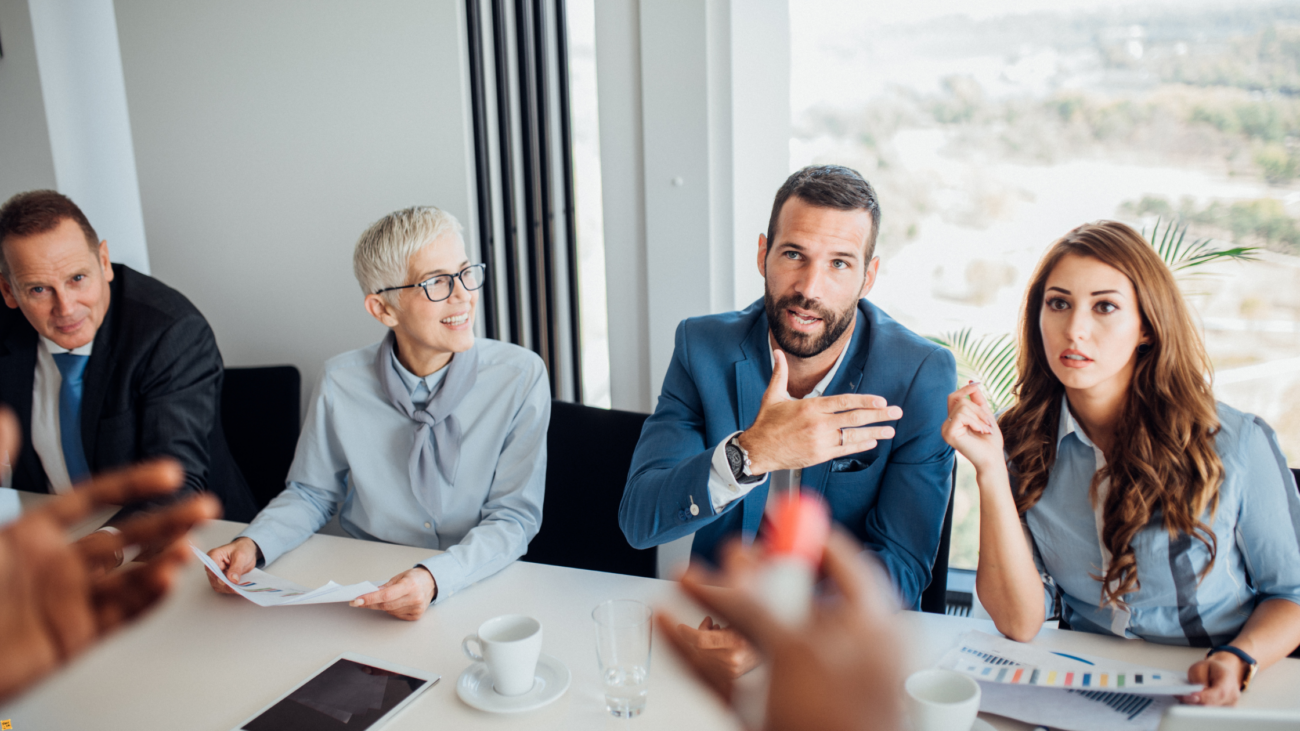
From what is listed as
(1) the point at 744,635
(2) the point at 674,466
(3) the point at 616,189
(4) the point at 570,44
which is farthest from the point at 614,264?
(1) the point at 744,635

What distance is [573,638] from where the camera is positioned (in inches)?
48.9

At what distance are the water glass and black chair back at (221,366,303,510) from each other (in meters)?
1.86

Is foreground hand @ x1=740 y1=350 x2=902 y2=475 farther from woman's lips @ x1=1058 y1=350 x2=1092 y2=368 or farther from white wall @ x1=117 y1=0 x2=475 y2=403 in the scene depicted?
white wall @ x1=117 y1=0 x2=475 y2=403

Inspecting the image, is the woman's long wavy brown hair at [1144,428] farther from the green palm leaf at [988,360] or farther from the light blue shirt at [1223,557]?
the green palm leaf at [988,360]

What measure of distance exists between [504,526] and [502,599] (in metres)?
0.26

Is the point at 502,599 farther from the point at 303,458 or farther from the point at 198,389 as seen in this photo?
the point at 198,389

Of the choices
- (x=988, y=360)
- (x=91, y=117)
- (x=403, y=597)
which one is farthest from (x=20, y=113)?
(x=988, y=360)

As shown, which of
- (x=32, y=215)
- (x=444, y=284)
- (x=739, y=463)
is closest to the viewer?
(x=739, y=463)

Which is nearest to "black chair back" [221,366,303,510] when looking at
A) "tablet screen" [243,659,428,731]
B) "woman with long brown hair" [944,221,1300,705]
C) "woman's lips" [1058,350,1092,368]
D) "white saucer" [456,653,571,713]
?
"tablet screen" [243,659,428,731]

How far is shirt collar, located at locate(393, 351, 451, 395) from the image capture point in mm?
1864

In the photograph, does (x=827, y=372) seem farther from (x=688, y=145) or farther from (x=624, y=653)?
(x=688, y=145)

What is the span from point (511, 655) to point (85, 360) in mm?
1781

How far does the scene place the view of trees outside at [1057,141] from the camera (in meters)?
2.16

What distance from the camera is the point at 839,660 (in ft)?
1.88
